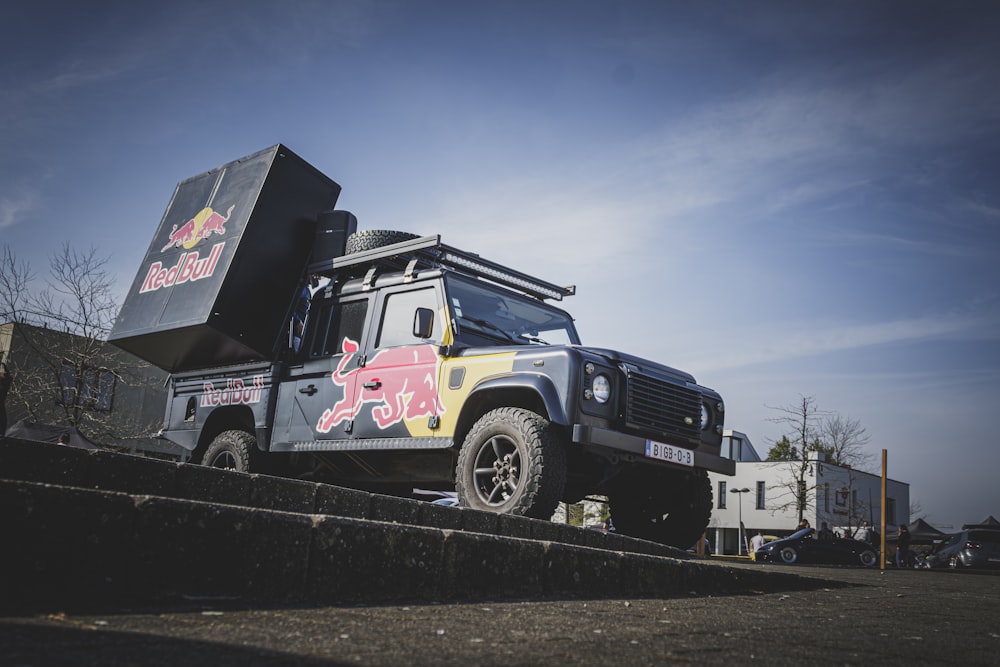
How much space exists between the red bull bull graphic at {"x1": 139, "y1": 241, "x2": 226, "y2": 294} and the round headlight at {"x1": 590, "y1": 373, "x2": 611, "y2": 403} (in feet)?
14.8

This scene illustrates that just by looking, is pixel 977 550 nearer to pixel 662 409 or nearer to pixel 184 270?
pixel 662 409

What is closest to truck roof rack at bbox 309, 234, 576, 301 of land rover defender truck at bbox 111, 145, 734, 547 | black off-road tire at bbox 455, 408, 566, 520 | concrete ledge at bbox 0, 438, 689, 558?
land rover defender truck at bbox 111, 145, 734, 547

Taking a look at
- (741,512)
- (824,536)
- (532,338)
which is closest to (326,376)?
(532,338)

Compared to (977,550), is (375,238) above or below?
above

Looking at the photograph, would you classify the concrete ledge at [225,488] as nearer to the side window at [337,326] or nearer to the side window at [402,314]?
the side window at [402,314]

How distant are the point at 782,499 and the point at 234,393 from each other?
54069 mm

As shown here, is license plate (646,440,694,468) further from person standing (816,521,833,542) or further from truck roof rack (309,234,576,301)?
person standing (816,521,833,542)

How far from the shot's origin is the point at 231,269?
334 inches

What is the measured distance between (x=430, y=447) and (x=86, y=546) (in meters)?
4.62

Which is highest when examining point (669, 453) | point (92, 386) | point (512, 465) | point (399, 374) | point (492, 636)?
point (92, 386)

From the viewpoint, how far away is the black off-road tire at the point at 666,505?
768cm

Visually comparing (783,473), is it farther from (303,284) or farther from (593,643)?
(593,643)

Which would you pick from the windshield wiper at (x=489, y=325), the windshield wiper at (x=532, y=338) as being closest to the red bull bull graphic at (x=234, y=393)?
the windshield wiper at (x=489, y=325)

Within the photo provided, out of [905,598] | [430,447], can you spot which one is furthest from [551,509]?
[905,598]
